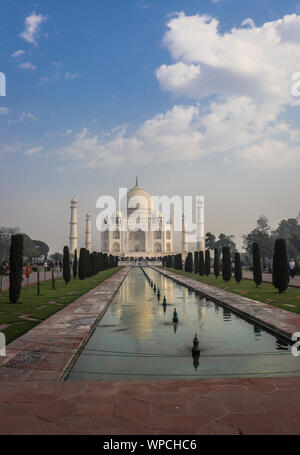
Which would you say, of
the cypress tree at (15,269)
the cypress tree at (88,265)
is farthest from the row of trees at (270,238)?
the cypress tree at (15,269)

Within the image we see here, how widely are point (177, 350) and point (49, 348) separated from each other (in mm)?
1932

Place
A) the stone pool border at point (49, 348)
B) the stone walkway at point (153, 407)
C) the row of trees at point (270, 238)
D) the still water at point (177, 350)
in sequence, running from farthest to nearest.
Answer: the row of trees at point (270, 238)
the still water at point (177, 350)
the stone pool border at point (49, 348)
the stone walkway at point (153, 407)

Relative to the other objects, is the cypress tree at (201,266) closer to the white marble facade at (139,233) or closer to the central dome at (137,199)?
the white marble facade at (139,233)

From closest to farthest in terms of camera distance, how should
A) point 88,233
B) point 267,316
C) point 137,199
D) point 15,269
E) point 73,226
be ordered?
point 267,316 < point 15,269 < point 73,226 < point 88,233 < point 137,199

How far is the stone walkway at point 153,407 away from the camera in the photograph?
3113 millimetres

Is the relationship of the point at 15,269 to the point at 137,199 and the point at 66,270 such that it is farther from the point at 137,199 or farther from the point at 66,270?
the point at 137,199

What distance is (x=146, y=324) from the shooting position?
339 inches

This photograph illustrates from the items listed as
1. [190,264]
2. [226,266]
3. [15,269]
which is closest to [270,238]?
[190,264]

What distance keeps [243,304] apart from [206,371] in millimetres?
6345

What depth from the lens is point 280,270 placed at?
14867mm

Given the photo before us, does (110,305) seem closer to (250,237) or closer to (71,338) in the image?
(71,338)

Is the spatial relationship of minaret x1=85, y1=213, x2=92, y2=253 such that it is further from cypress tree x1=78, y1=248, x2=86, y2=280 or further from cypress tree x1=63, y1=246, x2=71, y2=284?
cypress tree x1=63, y1=246, x2=71, y2=284

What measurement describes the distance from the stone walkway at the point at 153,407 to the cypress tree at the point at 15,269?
26.8ft
